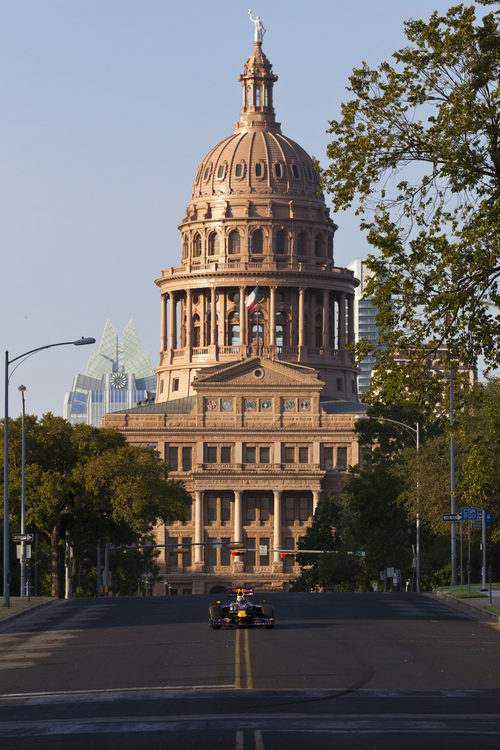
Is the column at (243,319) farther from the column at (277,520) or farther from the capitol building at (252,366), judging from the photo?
the column at (277,520)

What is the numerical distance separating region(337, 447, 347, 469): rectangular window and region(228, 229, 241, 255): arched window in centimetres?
2872

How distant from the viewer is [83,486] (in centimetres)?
7562

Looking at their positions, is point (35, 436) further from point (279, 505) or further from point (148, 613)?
point (279, 505)

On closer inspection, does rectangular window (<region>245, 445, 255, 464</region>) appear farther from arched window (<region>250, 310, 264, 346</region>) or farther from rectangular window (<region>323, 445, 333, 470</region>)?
arched window (<region>250, 310, 264, 346</region>)

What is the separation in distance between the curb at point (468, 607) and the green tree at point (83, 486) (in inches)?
776

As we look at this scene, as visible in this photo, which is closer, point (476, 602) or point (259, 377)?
point (476, 602)

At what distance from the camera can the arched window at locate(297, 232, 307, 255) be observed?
170875 mm

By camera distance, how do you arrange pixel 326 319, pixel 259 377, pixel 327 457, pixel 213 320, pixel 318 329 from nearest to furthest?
pixel 259 377 < pixel 327 457 < pixel 213 320 < pixel 326 319 < pixel 318 329

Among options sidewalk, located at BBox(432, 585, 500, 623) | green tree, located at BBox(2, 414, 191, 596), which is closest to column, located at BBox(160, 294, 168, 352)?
green tree, located at BBox(2, 414, 191, 596)

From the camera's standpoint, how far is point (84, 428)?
7844 centimetres

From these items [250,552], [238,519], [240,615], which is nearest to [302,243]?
[238,519]

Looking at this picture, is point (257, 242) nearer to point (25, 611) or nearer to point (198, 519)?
point (198, 519)

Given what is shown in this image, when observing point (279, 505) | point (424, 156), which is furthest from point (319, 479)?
point (424, 156)

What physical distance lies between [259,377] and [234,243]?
77.9ft
